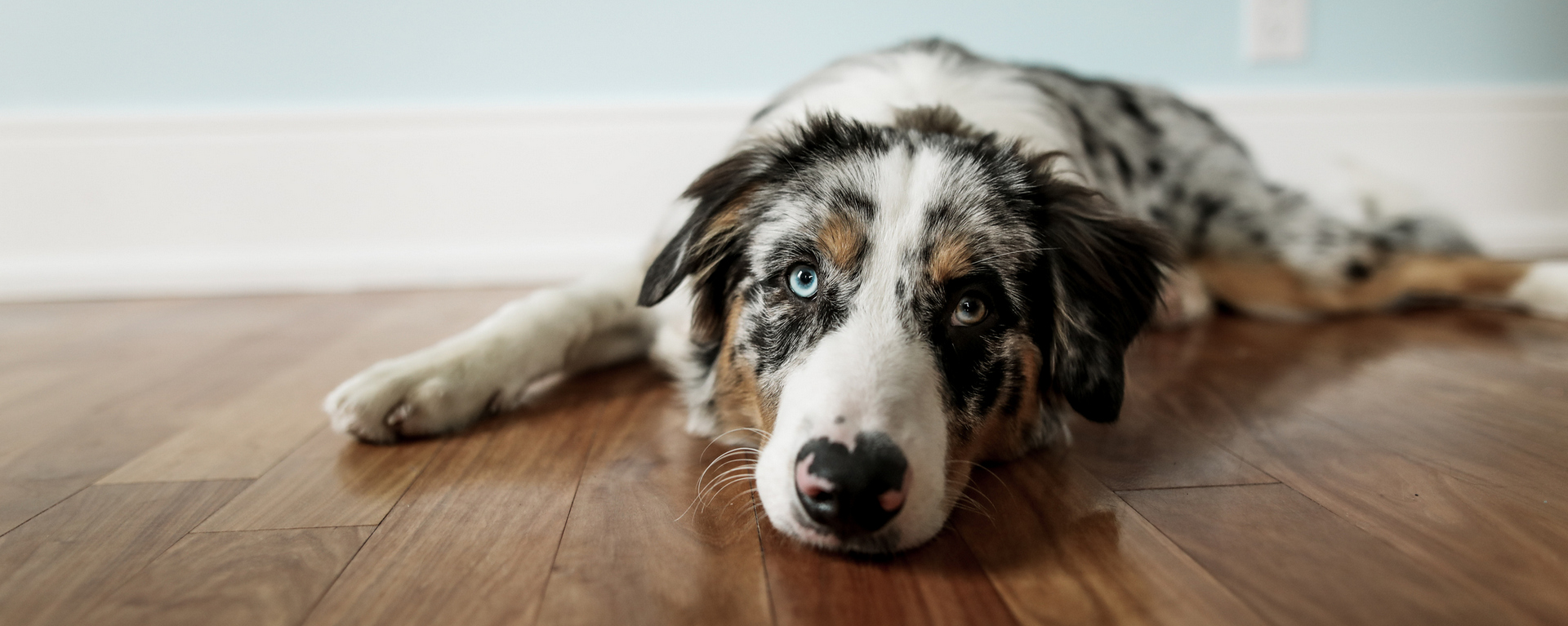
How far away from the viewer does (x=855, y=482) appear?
Answer: 1.23 metres

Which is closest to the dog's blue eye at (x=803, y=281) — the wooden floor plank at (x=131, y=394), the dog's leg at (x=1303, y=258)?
the wooden floor plank at (x=131, y=394)

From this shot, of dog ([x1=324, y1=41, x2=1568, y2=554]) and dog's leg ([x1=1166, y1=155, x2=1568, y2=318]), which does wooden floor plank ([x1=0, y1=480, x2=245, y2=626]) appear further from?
dog's leg ([x1=1166, y1=155, x2=1568, y2=318])

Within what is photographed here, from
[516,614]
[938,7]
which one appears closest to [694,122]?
[938,7]

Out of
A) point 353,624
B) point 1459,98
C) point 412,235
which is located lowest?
point 412,235

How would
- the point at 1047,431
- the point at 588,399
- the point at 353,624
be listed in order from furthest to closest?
the point at 588,399 → the point at 1047,431 → the point at 353,624

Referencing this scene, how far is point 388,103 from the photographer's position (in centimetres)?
386

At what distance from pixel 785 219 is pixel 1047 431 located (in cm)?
63

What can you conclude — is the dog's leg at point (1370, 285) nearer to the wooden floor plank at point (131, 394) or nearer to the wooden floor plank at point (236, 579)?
the wooden floor plank at point (236, 579)

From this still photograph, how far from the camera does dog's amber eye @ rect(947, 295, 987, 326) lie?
1.55 meters

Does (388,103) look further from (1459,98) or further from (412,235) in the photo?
(1459,98)

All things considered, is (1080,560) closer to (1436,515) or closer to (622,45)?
(1436,515)

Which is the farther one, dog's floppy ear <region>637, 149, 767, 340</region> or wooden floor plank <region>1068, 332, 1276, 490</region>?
dog's floppy ear <region>637, 149, 767, 340</region>

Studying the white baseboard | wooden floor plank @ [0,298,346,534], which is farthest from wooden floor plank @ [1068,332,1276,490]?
the white baseboard

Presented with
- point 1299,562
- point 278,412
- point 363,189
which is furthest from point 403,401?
point 363,189
